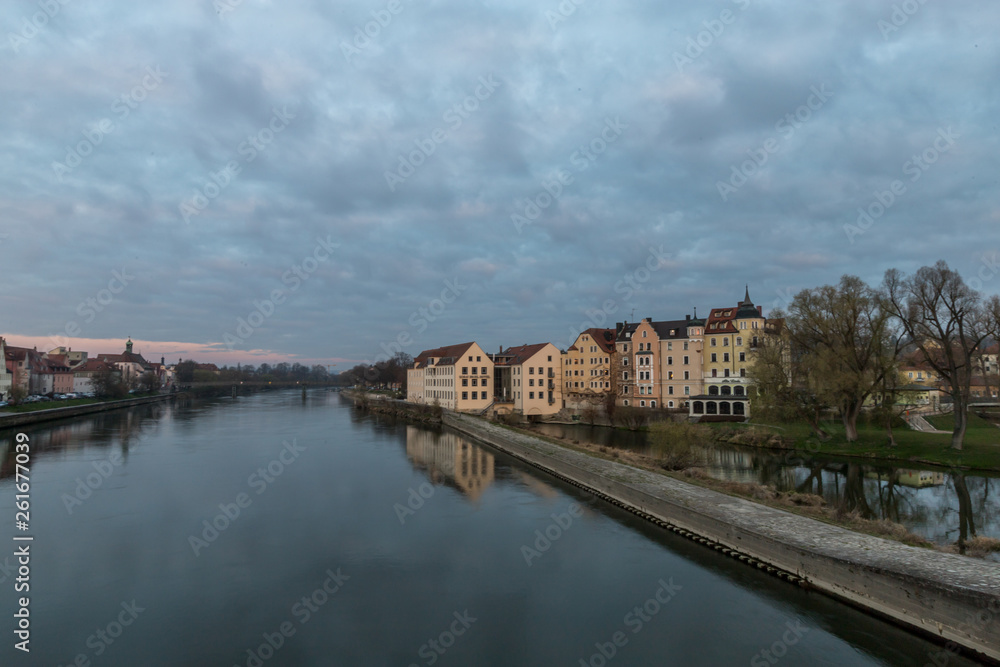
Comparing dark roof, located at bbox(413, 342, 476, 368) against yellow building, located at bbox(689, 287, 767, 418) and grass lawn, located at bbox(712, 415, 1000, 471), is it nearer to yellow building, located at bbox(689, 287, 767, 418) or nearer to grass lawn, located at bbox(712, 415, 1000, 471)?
yellow building, located at bbox(689, 287, 767, 418)

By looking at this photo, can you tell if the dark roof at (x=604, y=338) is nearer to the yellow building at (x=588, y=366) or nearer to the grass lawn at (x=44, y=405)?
the yellow building at (x=588, y=366)

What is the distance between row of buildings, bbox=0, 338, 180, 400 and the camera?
67812 mm

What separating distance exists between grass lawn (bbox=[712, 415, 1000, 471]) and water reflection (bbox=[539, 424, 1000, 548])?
158 cm

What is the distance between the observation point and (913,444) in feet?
108

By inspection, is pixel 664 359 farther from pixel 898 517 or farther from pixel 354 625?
pixel 354 625

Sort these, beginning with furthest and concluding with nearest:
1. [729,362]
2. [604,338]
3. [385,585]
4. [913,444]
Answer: [604,338], [729,362], [913,444], [385,585]

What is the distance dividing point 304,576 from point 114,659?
480 cm

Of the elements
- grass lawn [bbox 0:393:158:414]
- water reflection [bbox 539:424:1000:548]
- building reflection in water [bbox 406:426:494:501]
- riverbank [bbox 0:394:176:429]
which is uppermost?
grass lawn [bbox 0:393:158:414]

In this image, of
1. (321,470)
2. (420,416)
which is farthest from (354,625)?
(420,416)

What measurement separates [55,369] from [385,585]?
10274 centimetres

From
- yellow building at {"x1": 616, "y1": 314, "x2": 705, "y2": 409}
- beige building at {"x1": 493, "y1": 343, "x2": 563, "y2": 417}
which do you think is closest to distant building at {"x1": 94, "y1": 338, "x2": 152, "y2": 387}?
beige building at {"x1": 493, "y1": 343, "x2": 563, "y2": 417}

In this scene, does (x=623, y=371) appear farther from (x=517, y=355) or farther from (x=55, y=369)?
(x=55, y=369)

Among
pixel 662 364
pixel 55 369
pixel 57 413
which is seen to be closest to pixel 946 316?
pixel 662 364

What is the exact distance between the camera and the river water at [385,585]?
11391 mm
